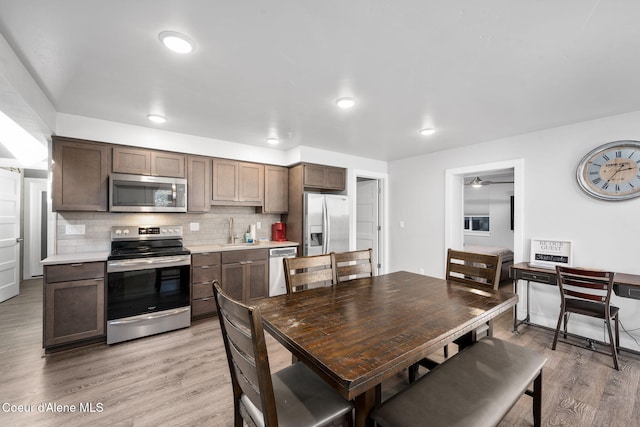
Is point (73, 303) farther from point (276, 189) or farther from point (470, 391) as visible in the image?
point (470, 391)

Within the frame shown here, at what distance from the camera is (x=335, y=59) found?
6.14 ft

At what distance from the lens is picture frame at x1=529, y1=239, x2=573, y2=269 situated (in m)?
3.14

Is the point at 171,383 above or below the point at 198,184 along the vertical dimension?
below

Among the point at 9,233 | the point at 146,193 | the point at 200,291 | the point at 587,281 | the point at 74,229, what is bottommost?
the point at 200,291

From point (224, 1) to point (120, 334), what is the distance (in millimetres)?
3194

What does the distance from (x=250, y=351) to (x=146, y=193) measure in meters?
3.03

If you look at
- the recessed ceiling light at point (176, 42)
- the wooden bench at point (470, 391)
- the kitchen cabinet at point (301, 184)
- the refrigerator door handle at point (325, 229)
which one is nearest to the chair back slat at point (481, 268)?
the wooden bench at point (470, 391)

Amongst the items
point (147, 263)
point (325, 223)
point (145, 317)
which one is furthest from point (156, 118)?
point (325, 223)

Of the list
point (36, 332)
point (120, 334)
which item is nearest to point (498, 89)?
point (120, 334)

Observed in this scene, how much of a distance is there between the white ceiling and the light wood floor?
242cm

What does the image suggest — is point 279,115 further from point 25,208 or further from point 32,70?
point 25,208

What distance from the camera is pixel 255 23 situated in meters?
1.54

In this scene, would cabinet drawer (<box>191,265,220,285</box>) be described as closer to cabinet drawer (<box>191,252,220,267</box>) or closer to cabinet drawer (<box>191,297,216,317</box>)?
cabinet drawer (<box>191,252,220,267</box>)

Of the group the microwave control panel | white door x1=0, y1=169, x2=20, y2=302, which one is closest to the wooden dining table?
the microwave control panel
